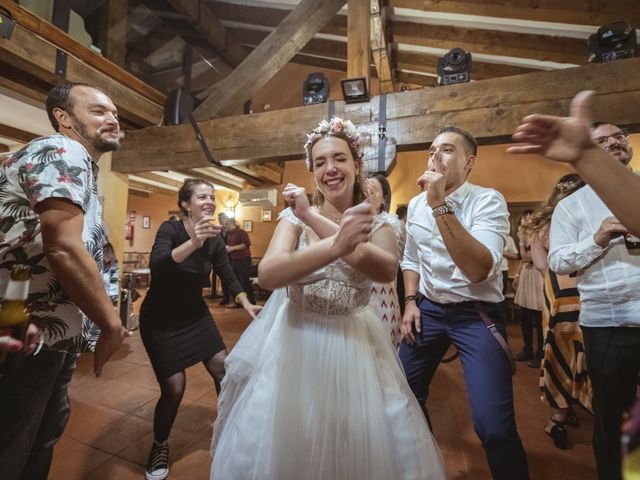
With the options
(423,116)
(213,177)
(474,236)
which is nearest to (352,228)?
(474,236)

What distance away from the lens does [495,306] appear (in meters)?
1.54

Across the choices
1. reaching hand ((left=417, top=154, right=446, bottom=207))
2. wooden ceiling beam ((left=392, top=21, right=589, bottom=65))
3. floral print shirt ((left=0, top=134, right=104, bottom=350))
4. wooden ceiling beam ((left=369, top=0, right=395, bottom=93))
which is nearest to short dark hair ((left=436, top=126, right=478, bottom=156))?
reaching hand ((left=417, top=154, right=446, bottom=207))

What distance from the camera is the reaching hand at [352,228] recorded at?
951 mm

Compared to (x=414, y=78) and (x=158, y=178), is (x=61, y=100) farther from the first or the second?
(x=158, y=178)

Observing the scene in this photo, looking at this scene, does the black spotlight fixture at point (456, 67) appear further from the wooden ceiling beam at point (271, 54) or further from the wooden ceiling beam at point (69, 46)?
the wooden ceiling beam at point (69, 46)

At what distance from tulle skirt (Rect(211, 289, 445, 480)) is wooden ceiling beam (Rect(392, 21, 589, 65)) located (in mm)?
4693

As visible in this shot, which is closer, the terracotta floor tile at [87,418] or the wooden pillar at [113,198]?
the terracotta floor tile at [87,418]

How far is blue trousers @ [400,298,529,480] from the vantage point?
49.2 inches

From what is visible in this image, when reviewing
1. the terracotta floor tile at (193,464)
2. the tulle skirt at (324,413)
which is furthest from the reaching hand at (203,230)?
the terracotta floor tile at (193,464)

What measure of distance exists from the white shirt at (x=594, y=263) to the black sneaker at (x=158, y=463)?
2452 millimetres

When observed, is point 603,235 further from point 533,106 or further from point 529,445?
point 533,106

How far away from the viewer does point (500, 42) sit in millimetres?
4125

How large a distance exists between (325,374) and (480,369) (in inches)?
29.5

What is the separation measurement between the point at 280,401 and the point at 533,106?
325cm
